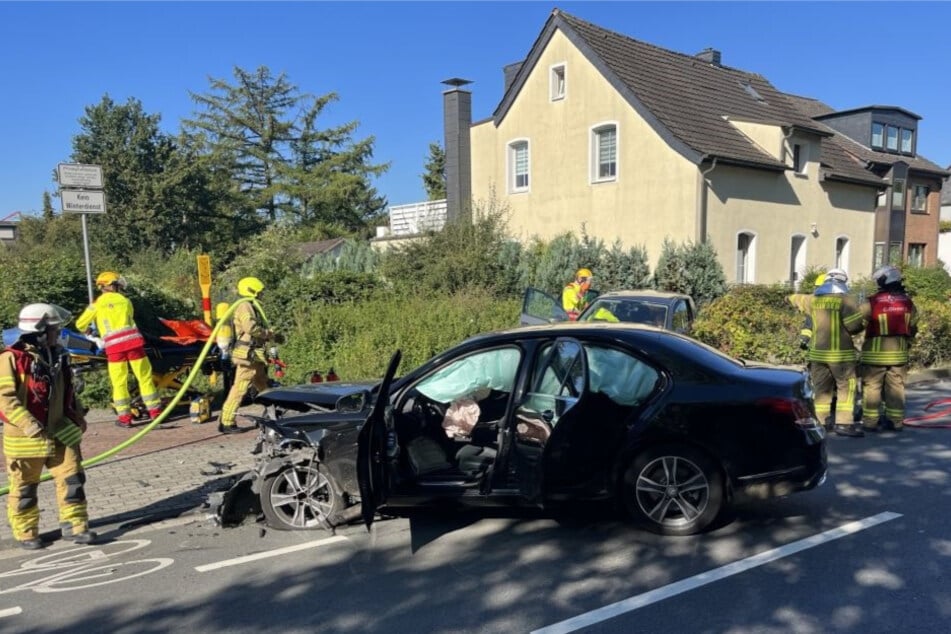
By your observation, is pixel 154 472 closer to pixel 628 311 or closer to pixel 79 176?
pixel 79 176

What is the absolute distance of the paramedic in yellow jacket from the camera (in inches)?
319

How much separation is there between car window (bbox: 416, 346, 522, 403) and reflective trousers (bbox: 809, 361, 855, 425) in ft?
14.3

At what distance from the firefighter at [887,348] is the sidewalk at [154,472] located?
676cm

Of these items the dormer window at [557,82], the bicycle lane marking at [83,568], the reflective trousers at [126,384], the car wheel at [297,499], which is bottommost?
the bicycle lane marking at [83,568]

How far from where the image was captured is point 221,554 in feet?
15.7

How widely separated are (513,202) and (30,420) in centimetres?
1990

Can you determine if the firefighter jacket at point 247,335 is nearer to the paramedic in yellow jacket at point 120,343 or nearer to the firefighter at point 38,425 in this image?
the paramedic in yellow jacket at point 120,343

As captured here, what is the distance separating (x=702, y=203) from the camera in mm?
18750

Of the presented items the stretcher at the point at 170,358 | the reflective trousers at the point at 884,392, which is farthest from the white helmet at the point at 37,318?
the reflective trousers at the point at 884,392

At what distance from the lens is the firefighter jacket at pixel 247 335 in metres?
7.99

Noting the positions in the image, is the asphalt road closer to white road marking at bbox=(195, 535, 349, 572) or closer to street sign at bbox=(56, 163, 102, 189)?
white road marking at bbox=(195, 535, 349, 572)

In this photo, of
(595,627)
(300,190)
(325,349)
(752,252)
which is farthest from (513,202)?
(300,190)

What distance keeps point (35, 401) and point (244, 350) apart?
3239mm

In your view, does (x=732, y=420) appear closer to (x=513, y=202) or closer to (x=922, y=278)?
(x=513, y=202)
